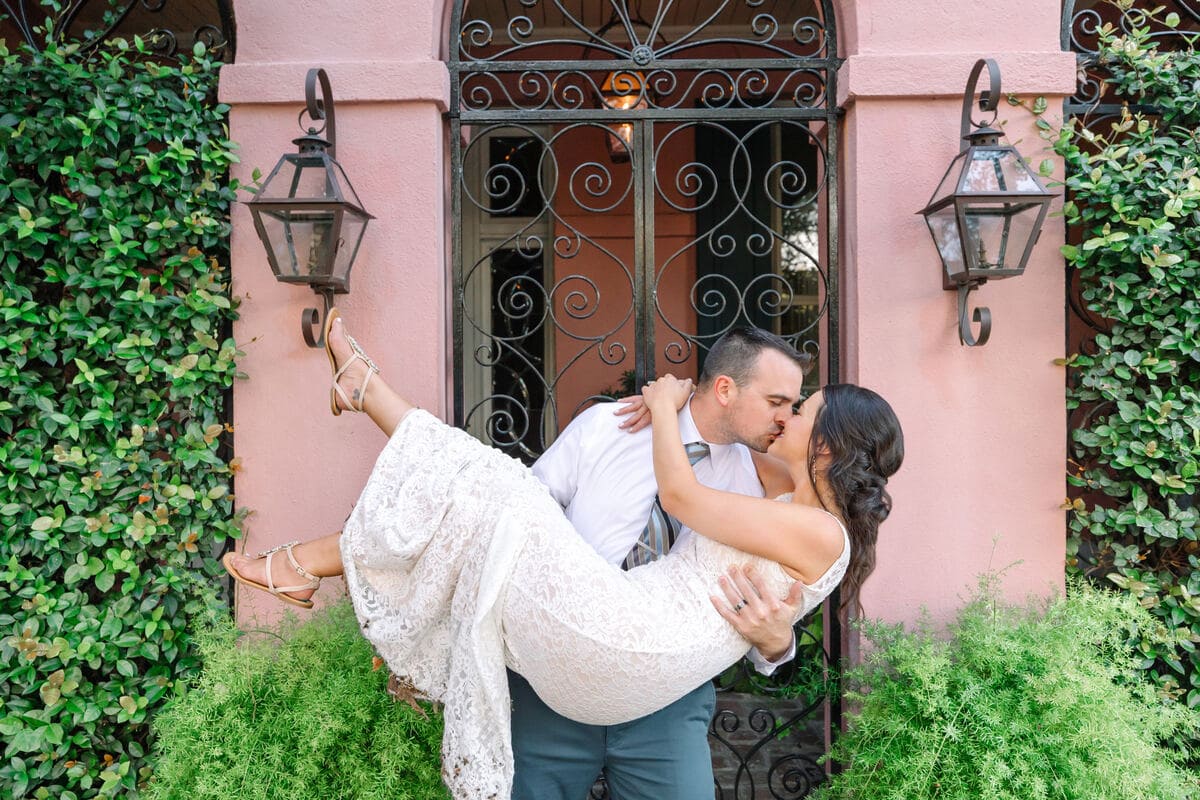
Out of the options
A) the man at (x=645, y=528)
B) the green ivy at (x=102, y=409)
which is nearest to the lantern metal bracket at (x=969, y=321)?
the man at (x=645, y=528)

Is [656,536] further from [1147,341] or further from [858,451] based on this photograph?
[1147,341]

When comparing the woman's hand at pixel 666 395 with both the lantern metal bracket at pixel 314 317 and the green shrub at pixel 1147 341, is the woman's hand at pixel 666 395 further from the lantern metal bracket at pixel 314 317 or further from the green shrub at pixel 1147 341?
the green shrub at pixel 1147 341

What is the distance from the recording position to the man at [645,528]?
2457 millimetres

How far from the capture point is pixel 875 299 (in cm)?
310

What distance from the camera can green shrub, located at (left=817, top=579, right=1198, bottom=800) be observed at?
2381mm

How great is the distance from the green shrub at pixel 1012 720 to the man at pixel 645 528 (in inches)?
16.5

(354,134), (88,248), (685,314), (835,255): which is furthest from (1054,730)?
(685,314)

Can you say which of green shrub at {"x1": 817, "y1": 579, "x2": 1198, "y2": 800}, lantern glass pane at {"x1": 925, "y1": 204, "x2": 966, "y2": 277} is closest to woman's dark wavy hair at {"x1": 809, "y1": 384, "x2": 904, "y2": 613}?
green shrub at {"x1": 817, "y1": 579, "x2": 1198, "y2": 800}

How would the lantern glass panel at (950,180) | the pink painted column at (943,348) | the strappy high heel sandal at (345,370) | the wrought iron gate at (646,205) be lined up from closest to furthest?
the strappy high heel sandal at (345,370), the lantern glass panel at (950,180), the pink painted column at (943,348), the wrought iron gate at (646,205)

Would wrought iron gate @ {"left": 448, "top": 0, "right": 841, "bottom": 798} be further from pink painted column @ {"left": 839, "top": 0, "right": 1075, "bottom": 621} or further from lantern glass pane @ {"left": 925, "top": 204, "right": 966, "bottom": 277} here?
lantern glass pane @ {"left": 925, "top": 204, "right": 966, "bottom": 277}

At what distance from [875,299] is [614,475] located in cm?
125

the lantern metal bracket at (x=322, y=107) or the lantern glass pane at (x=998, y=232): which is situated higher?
the lantern metal bracket at (x=322, y=107)

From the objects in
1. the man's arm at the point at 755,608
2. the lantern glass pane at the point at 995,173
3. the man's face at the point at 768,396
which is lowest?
the man's arm at the point at 755,608

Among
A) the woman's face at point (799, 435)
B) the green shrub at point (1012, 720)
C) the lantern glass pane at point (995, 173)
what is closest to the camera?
the green shrub at point (1012, 720)
